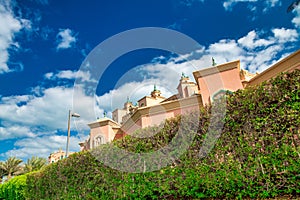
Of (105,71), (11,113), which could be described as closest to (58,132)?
(11,113)

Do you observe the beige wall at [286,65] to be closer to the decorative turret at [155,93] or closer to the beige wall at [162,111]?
the beige wall at [162,111]

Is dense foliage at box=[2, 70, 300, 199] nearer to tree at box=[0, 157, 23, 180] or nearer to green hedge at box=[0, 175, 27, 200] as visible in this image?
green hedge at box=[0, 175, 27, 200]

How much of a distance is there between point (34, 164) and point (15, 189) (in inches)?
1015

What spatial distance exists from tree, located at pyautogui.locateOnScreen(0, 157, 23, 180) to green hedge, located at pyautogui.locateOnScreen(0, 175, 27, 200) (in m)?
23.1

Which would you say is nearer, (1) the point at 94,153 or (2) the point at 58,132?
(1) the point at 94,153

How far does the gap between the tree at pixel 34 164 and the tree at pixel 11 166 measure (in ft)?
3.90

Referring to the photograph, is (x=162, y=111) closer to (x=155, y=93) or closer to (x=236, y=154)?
(x=236, y=154)

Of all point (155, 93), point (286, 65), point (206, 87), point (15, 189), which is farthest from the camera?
point (155, 93)

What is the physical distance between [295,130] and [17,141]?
2537cm

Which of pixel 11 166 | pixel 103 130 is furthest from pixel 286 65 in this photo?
pixel 11 166

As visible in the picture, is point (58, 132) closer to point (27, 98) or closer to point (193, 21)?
point (27, 98)

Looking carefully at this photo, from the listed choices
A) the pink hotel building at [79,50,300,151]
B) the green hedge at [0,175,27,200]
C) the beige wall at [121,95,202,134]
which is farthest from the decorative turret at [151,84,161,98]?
the green hedge at [0,175,27,200]

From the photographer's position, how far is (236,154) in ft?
15.3

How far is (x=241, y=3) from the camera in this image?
37.7 ft
